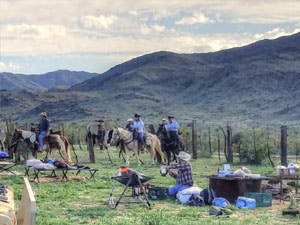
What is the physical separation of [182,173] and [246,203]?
1.61 metres

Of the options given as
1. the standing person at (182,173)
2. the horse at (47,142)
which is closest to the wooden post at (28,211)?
the standing person at (182,173)

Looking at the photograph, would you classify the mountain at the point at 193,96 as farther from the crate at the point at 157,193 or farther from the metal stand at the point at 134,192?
the metal stand at the point at 134,192

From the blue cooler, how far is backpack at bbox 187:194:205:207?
30.1 inches

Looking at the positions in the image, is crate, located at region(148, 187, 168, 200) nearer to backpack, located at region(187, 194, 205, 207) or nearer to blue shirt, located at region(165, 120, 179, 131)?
backpack, located at region(187, 194, 205, 207)

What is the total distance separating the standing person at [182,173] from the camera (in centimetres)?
1503

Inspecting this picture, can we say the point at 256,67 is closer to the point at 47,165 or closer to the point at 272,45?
the point at 272,45

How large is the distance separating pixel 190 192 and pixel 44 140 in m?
10.4

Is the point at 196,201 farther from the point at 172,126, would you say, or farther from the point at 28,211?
the point at 172,126

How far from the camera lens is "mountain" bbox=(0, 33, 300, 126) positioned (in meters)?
72.7

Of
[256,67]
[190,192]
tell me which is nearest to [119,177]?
[190,192]

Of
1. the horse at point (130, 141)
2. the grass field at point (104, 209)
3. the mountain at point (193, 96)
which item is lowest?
the grass field at point (104, 209)

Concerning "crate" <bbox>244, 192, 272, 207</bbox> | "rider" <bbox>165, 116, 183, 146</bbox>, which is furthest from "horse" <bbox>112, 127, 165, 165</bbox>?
"crate" <bbox>244, 192, 272, 207</bbox>

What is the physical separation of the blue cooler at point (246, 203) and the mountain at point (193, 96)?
47.8 metres

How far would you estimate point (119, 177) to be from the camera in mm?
14180
